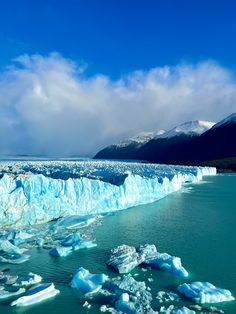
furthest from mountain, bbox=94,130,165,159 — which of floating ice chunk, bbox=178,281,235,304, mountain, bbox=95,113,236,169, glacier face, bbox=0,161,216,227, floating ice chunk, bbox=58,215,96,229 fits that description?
floating ice chunk, bbox=178,281,235,304

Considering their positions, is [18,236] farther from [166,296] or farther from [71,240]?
[166,296]

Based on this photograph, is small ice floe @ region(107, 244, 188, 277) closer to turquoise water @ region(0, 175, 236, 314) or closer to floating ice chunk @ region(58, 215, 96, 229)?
turquoise water @ region(0, 175, 236, 314)

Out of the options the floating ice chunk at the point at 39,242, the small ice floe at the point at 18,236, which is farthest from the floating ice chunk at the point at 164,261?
the small ice floe at the point at 18,236

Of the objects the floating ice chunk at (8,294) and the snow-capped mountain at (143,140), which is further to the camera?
the snow-capped mountain at (143,140)

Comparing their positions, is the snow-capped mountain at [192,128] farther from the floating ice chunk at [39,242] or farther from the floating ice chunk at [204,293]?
the floating ice chunk at [204,293]

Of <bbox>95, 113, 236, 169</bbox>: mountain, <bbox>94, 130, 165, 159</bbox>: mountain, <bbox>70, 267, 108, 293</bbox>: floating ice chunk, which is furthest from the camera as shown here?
<bbox>94, 130, 165, 159</bbox>: mountain

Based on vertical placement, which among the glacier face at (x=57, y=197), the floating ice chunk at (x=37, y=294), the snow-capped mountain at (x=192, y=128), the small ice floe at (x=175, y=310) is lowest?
the small ice floe at (x=175, y=310)

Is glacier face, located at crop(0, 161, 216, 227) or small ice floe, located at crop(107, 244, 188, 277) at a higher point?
glacier face, located at crop(0, 161, 216, 227)

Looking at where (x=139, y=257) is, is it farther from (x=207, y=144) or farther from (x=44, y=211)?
(x=207, y=144)
